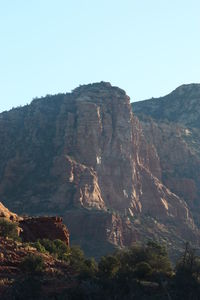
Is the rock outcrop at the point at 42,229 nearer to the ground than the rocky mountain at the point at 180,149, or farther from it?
nearer to the ground


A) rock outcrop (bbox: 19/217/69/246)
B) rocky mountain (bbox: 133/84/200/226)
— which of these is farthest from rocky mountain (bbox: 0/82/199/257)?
rock outcrop (bbox: 19/217/69/246)

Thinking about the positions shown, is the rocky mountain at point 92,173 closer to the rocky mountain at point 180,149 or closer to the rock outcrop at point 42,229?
the rocky mountain at point 180,149

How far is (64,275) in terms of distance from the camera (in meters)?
45.0

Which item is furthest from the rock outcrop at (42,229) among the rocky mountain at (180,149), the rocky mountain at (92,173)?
the rocky mountain at (180,149)

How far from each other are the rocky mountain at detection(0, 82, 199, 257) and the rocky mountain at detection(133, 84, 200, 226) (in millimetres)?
2780

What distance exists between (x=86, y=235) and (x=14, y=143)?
27.5 meters

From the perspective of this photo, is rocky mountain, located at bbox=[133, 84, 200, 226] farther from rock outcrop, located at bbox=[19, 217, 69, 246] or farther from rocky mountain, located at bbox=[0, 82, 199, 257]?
rock outcrop, located at bbox=[19, 217, 69, 246]

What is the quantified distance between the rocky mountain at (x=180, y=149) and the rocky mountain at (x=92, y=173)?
9.12ft

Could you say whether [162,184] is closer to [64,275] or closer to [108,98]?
[108,98]

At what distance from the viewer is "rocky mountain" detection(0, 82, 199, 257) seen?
332ft

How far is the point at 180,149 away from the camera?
136875 mm

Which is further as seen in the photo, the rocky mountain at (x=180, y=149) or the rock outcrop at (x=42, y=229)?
the rocky mountain at (x=180, y=149)

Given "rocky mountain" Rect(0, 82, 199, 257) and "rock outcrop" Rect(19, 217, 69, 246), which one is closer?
"rock outcrop" Rect(19, 217, 69, 246)

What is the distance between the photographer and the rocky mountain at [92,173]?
3984 inches
